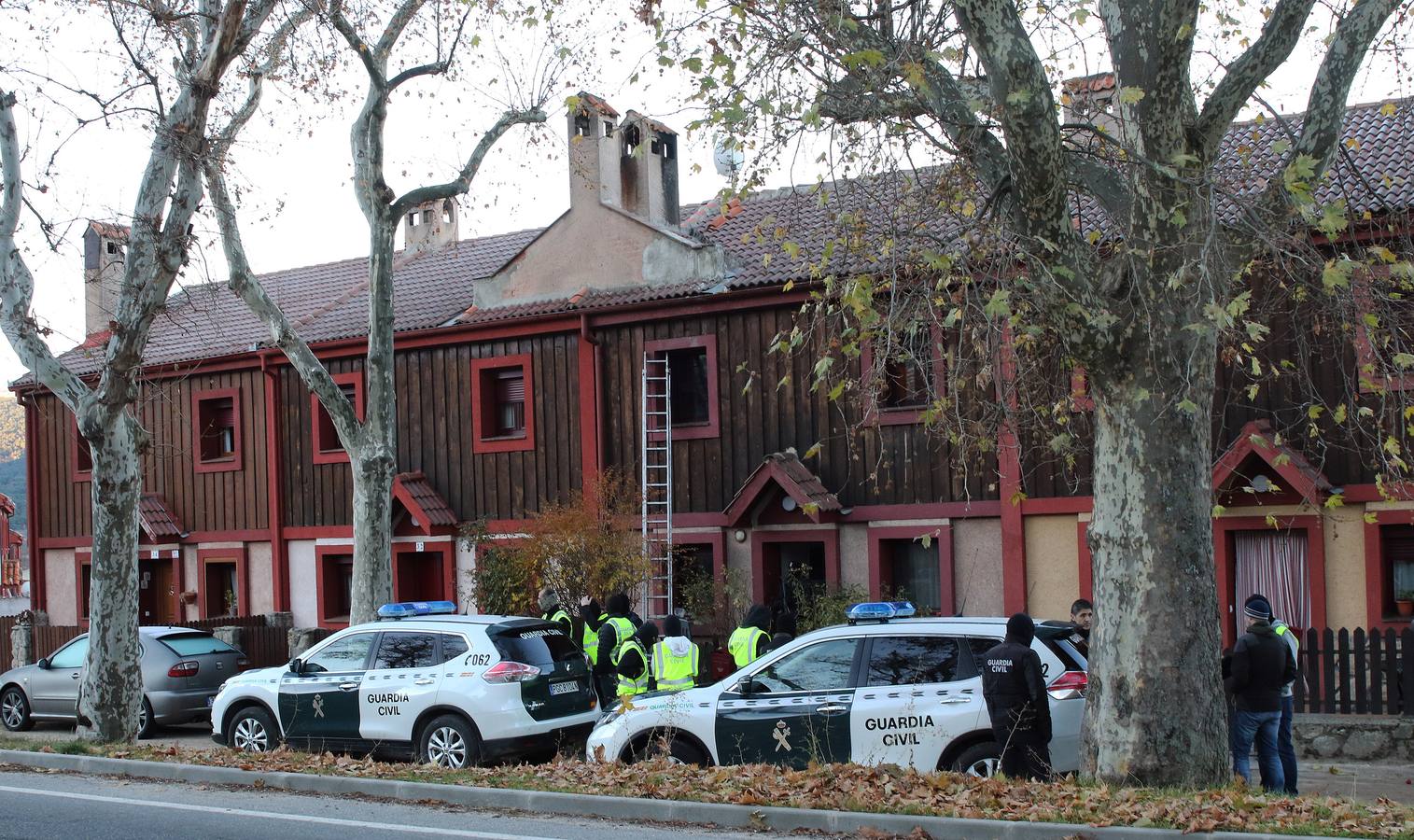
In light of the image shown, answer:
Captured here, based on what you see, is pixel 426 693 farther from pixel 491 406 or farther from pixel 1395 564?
pixel 1395 564

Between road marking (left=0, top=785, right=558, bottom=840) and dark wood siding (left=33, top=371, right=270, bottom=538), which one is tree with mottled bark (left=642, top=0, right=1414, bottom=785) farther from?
dark wood siding (left=33, top=371, right=270, bottom=538)

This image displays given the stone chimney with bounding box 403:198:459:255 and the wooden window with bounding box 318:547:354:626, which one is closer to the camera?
the wooden window with bounding box 318:547:354:626

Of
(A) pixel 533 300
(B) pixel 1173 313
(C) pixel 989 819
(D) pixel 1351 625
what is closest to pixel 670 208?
(A) pixel 533 300

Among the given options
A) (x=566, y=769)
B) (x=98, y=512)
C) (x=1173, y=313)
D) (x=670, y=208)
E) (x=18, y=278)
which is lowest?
(x=566, y=769)

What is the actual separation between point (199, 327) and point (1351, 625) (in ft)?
71.9

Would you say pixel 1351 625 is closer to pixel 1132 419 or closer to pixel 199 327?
pixel 1132 419

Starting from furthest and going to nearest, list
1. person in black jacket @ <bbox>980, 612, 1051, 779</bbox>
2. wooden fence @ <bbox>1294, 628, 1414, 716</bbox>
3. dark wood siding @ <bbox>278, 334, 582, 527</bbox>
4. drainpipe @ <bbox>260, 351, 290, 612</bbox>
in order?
drainpipe @ <bbox>260, 351, 290, 612</bbox> < dark wood siding @ <bbox>278, 334, 582, 527</bbox> < wooden fence @ <bbox>1294, 628, 1414, 716</bbox> < person in black jacket @ <bbox>980, 612, 1051, 779</bbox>

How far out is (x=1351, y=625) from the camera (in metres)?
16.1

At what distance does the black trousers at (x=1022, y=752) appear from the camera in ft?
33.1

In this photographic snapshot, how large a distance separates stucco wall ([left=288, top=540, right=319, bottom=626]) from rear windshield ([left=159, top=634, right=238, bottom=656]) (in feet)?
18.0

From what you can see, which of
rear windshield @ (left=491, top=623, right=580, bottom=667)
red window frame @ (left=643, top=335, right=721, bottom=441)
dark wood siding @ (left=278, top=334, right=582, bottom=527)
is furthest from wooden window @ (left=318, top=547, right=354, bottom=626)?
rear windshield @ (left=491, top=623, right=580, bottom=667)

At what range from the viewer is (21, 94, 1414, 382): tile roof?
12297mm

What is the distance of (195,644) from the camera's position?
19141 millimetres

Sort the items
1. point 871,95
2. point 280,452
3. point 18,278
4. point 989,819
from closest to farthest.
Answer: point 989,819 < point 871,95 < point 18,278 < point 280,452
